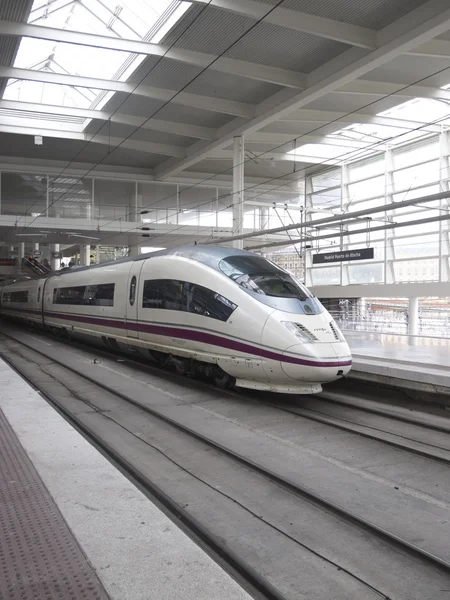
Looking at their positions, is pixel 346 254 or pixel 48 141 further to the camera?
pixel 48 141

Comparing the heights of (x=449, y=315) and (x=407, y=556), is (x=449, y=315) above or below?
above

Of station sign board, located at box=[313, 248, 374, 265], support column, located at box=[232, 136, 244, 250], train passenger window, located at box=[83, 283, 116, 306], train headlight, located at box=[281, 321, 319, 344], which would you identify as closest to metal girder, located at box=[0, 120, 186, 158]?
support column, located at box=[232, 136, 244, 250]

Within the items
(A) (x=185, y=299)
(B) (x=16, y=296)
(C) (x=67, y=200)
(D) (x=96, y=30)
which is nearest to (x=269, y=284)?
(A) (x=185, y=299)

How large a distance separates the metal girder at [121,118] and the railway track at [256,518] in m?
13.2

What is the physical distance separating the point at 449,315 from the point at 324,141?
839 cm

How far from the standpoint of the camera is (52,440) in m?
4.89

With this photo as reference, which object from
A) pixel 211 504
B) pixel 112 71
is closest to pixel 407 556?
pixel 211 504

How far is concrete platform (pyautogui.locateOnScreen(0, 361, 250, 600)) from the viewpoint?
8.11 feet

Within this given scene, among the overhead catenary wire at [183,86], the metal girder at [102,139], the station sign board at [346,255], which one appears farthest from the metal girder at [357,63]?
the station sign board at [346,255]

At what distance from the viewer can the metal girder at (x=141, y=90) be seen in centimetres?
1451

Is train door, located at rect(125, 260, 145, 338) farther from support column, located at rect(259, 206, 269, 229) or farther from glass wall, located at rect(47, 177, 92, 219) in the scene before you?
support column, located at rect(259, 206, 269, 229)

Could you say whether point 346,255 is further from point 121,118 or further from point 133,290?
point 121,118

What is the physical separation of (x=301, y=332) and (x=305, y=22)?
306 inches

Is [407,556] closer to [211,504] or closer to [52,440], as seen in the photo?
[211,504]
